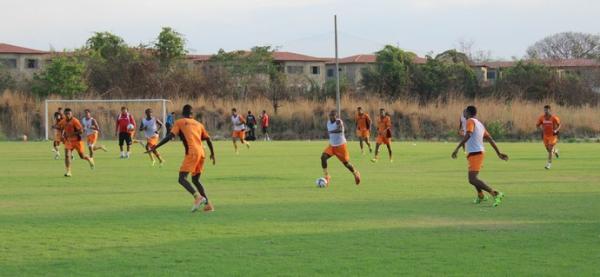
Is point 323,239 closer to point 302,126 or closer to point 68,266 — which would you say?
point 68,266

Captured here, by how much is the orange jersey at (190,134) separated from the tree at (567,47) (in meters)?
110

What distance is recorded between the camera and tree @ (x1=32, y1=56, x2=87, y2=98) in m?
70.2

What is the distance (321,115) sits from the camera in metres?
64.1

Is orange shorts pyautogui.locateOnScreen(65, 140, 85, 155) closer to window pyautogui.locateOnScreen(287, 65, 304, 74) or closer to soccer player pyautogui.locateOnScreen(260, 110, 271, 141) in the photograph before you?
soccer player pyautogui.locateOnScreen(260, 110, 271, 141)

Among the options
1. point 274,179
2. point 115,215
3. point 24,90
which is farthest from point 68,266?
point 24,90

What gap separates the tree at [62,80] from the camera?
70.2 meters

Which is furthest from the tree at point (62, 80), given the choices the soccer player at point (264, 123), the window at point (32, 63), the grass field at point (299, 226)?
the grass field at point (299, 226)

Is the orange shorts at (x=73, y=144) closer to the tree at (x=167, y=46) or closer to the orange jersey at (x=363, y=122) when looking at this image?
the orange jersey at (x=363, y=122)

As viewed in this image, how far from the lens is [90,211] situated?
1558 cm

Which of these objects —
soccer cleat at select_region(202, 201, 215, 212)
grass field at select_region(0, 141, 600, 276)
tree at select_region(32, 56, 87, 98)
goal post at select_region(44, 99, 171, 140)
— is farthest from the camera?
tree at select_region(32, 56, 87, 98)

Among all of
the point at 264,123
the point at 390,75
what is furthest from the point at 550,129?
the point at 390,75

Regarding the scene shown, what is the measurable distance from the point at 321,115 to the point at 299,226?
5084cm

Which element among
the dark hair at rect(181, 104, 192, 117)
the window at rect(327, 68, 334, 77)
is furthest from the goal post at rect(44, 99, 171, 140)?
the window at rect(327, 68, 334, 77)

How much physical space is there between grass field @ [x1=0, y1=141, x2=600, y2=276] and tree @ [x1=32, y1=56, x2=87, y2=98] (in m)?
46.6
